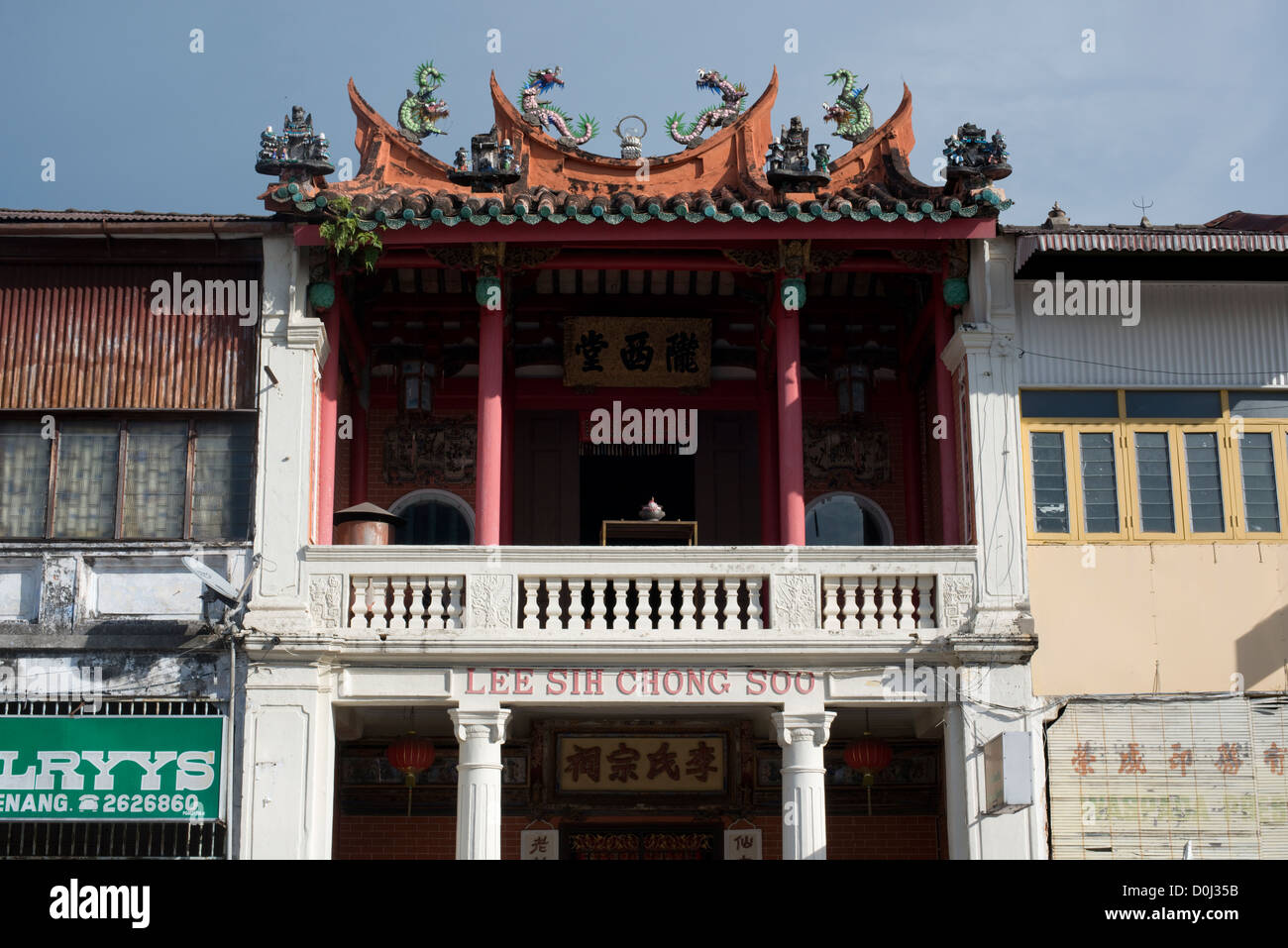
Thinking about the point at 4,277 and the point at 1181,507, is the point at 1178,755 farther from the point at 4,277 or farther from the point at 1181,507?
the point at 4,277

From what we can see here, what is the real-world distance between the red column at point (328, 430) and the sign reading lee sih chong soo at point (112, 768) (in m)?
2.17

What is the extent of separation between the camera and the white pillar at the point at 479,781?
15.1 m

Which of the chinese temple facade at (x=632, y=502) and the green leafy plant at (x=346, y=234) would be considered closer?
the chinese temple facade at (x=632, y=502)

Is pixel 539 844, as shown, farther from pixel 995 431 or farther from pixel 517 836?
pixel 995 431

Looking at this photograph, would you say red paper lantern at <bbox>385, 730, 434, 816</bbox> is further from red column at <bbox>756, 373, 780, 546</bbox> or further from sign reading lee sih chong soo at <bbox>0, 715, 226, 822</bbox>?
red column at <bbox>756, 373, 780, 546</bbox>

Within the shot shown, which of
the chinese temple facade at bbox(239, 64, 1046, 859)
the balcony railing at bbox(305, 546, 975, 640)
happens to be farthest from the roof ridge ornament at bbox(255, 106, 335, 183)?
the balcony railing at bbox(305, 546, 975, 640)

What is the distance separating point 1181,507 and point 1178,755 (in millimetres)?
2341

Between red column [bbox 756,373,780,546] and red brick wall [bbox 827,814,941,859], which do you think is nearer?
red brick wall [bbox 827,814,941,859]

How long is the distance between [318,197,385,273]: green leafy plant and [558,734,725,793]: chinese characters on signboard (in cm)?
548

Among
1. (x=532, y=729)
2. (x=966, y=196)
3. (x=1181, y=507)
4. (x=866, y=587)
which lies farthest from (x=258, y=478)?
(x=1181, y=507)

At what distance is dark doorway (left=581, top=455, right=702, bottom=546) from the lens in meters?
19.5

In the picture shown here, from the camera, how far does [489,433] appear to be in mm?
16078

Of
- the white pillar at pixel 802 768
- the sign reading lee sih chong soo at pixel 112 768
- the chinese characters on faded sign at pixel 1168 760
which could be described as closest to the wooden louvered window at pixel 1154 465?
the chinese characters on faded sign at pixel 1168 760

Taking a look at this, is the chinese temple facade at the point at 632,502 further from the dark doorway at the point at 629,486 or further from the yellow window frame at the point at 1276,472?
the yellow window frame at the point at 1276,472
